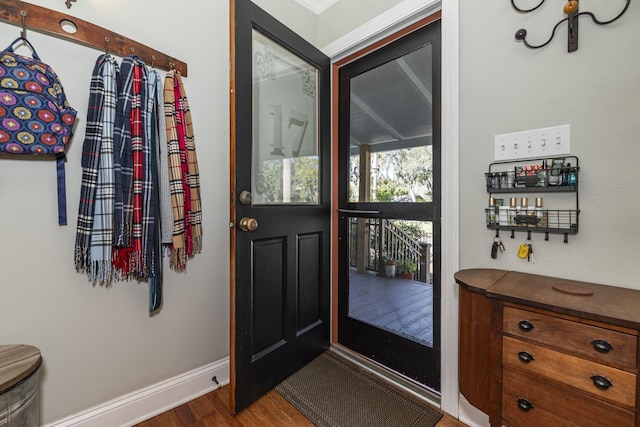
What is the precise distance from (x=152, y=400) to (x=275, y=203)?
1211 mm

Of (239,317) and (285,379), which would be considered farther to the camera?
(285,379)

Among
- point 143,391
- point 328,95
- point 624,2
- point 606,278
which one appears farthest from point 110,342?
point 624,2

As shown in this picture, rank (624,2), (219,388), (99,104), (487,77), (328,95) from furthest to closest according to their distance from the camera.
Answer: (328,95) → (219,388) → (487,77) → (99,104) → (624,2)

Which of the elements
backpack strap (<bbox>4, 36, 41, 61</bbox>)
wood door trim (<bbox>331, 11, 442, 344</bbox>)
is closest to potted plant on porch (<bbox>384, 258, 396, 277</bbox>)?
wood door trim (<bbox>331, 11, 442, 344</bbox>)

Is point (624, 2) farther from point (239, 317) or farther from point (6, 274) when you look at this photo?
point (6, 274)

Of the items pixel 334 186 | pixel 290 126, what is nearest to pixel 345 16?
pixel 290 126

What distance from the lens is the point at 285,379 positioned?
5.79 feet

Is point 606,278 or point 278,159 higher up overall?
point 278,159

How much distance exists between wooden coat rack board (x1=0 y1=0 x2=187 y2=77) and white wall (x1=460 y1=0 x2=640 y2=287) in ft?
5.03

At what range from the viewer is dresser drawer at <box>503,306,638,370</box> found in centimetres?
81

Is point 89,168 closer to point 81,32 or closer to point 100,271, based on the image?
point 100,271

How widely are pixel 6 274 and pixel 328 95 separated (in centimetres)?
193

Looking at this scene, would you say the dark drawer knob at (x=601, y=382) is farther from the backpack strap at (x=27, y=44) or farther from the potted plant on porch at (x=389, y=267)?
the backpack strap at (x=27, y=44)

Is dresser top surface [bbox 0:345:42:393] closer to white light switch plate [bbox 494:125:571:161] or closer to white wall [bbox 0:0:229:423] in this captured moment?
white wall [bbox 0:0:229:423]
